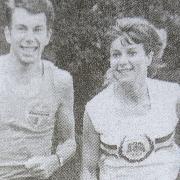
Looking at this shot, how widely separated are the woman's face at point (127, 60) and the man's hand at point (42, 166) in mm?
378

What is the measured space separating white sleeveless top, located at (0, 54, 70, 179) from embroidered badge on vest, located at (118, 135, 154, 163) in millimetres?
273

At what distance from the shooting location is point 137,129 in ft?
8.55

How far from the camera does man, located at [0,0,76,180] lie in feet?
8.19

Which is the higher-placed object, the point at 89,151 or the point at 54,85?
the point at 54,85

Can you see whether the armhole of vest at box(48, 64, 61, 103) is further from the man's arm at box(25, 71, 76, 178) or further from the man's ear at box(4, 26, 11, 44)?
the man's ear at box(4, 26, 11, 44)

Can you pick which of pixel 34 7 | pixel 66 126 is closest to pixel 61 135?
pixel 66 126

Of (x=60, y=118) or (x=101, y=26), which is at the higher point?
(x=101, y=26)

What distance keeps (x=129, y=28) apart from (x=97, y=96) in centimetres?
27

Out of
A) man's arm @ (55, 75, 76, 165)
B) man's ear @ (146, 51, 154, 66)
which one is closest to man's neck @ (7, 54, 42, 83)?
man's arm @ (55, 75, 76, 165)

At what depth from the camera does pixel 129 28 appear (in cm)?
255

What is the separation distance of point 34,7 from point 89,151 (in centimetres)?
56

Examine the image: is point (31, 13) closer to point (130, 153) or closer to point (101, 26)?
point (101, 26)

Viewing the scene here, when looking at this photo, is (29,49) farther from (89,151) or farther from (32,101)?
(89,151)

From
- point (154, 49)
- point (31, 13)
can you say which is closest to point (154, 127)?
point (154, 49)
